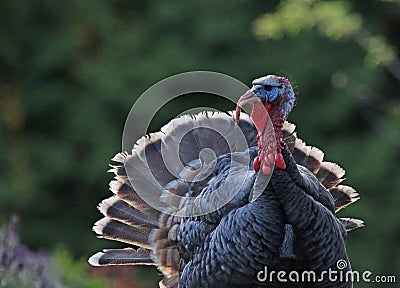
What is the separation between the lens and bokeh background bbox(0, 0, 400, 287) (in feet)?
25.7

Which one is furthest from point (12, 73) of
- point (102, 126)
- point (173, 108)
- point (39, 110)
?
point (173, 108)

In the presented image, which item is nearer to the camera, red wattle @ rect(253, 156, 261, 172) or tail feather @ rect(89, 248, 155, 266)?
red wattle @ rect(253, 156, 261, 172)

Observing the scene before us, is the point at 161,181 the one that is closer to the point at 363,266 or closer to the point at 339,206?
the point at 339,206

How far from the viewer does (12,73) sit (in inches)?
338

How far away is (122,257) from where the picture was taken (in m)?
4.42

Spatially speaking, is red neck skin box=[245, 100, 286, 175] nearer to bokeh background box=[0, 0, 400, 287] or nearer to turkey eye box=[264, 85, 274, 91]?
turkey eye box=[264, 85, 274, 91]

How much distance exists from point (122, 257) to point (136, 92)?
3.66 meters

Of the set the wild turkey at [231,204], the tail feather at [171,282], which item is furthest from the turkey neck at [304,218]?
the tail feather at [171,282]

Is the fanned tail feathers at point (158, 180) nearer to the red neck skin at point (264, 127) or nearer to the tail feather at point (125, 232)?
the tail feather at point (125, 232)

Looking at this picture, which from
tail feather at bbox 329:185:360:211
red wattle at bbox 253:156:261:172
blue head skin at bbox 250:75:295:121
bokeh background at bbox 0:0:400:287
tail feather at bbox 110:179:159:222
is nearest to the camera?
blue head skin at bbox 250:75:295:121

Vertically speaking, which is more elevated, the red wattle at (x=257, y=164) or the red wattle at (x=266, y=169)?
the red wattle at (x=257, y=164)

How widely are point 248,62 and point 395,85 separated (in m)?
1.52

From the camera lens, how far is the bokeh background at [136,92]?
7.84m

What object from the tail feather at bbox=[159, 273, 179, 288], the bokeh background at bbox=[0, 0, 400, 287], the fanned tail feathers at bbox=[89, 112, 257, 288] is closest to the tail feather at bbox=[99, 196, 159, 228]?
the fanned tail feathers at bbox=[89, 112, 257, 288]
